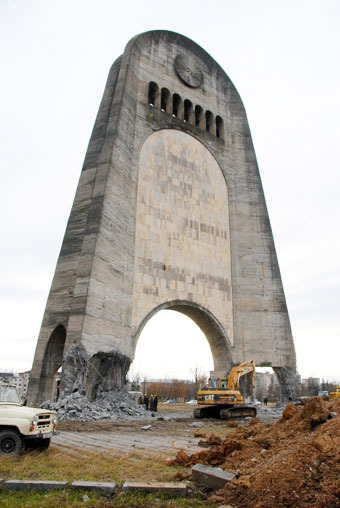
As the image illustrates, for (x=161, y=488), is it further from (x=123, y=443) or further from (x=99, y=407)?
(x=99, y=407)

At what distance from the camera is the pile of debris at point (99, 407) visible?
1584 centimetres

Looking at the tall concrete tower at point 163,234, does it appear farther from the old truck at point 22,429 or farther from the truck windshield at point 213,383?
the old truck at point 22,429

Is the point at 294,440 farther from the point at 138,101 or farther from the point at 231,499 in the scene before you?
the point at 138,101

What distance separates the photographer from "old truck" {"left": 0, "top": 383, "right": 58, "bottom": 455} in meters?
7.42

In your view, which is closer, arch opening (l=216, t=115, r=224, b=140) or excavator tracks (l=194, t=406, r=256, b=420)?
excavator tracks (l=194, t=406, r=256, b=420)

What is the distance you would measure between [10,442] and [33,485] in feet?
8.95

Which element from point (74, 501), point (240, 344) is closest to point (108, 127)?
point (240, 344)

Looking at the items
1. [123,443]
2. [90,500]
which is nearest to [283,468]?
[90,500]

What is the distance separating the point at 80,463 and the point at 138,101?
78.4ft

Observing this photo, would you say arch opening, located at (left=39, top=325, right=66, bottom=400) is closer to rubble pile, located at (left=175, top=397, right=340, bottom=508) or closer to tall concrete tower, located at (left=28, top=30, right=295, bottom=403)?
tall concrete tower, located at (left=28, top=30, right=295, bottom=403)

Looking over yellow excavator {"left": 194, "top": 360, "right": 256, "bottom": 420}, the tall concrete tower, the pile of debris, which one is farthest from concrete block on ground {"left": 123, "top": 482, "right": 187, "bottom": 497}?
yellow excavator {"left": 194, "top": 360, "right": 256, "bottom": 420}

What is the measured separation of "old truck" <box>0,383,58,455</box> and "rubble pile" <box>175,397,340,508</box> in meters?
2.79

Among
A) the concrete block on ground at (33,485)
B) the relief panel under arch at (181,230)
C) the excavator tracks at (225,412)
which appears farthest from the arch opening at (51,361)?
the concrete block on ground at (33,485)

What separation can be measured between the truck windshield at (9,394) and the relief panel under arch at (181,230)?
41.9 feet
